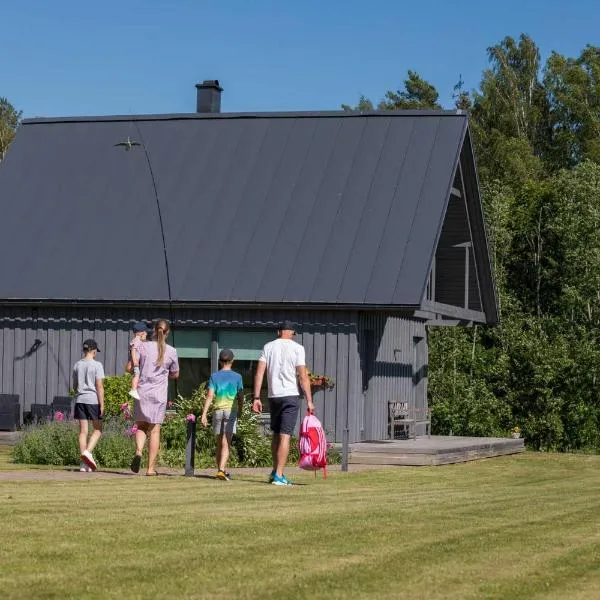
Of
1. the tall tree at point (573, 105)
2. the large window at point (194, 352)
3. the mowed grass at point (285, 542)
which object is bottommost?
the mowed grass at point (285, 542)

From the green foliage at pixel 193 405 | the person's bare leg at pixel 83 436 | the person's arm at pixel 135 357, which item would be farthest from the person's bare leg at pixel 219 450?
the green foliage at pixel 193 405

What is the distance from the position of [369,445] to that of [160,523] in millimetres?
13432

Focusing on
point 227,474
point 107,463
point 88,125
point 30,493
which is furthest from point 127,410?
point 88,125

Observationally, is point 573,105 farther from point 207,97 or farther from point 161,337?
point 161,337

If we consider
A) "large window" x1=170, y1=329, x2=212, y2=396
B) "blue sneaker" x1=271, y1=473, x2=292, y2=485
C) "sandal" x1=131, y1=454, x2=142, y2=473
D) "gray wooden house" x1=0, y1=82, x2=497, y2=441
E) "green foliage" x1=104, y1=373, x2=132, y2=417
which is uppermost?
"gray wooden house" x1=0, y1=82, x2=497, y2=441

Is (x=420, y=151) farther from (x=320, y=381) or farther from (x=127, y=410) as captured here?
(x=127, y=410)

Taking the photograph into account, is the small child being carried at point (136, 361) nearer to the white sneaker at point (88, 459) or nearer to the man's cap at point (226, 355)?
the white sneaker at point (88, 459)

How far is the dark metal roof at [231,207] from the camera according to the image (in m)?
24.9

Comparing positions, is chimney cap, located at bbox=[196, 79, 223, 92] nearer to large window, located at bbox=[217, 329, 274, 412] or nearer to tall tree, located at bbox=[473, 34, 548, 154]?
large window, located at bbox=[217, 329, 274, 412]

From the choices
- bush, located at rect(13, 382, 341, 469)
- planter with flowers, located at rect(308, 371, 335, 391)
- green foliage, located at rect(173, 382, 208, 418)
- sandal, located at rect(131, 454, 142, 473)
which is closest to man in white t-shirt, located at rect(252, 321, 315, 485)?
sandal, located at rect(131, 454, 142, 473)

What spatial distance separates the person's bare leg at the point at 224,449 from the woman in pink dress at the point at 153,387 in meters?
0.75

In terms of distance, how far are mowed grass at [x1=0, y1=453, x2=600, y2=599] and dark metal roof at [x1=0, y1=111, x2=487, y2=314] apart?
32.2ft

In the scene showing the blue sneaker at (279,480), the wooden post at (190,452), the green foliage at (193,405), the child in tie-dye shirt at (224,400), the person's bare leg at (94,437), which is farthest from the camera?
the green foliage at (193,405)

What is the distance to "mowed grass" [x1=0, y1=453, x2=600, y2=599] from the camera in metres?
7.89
